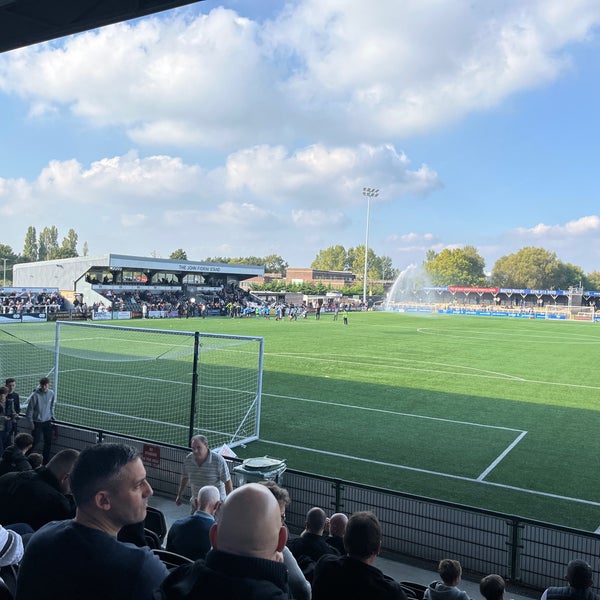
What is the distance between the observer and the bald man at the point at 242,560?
6.53 feet

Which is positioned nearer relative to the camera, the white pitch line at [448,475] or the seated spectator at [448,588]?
the seated spectator at [448,588]

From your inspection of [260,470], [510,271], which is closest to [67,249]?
[510,271]

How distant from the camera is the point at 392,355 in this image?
2886 centimetres

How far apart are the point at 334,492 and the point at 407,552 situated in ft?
3.78

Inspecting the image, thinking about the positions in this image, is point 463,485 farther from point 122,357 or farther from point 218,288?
point 218,288

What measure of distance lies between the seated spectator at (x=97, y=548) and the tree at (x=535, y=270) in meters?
150

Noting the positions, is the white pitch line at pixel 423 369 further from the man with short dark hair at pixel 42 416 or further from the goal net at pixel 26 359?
the man with short dark hair at pixel 42 416

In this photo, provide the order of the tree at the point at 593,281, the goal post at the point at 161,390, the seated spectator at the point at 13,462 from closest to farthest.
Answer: the seated spectator at the point at 13,462, the goal post at the point at 161,390, the tree at the point at 593,281

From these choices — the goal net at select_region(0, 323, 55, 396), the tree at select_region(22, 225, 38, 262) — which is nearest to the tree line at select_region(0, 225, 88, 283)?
the tree at select_region(22, 225, 38, 262)

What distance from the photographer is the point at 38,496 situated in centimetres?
434

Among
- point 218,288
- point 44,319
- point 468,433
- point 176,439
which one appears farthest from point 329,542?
point 218,288

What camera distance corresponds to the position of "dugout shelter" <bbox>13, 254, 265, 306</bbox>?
185 ft

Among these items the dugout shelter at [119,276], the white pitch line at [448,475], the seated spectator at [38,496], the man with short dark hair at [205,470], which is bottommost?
the white pitch line at [448,475]

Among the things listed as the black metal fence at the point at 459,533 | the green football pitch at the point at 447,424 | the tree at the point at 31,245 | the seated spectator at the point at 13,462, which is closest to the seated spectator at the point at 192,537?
the seated spectator at the point at 13,462
